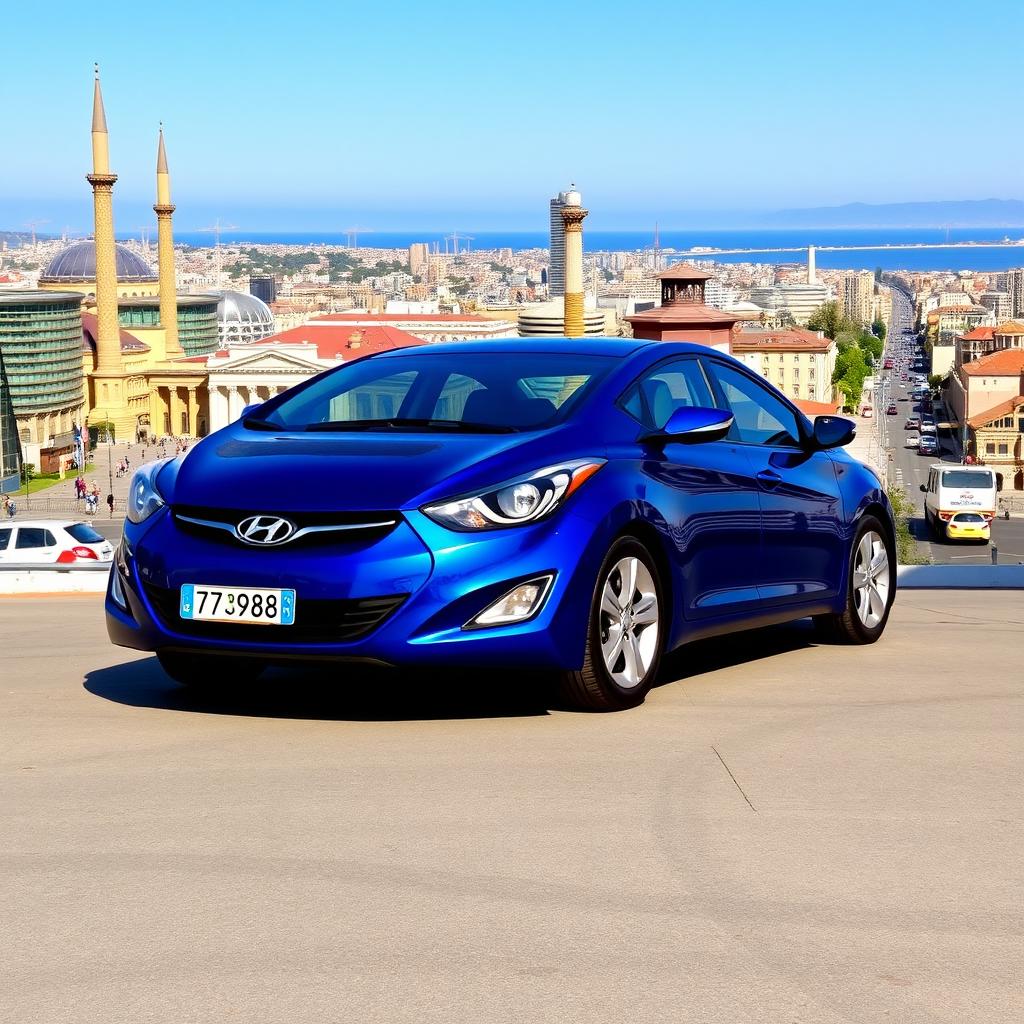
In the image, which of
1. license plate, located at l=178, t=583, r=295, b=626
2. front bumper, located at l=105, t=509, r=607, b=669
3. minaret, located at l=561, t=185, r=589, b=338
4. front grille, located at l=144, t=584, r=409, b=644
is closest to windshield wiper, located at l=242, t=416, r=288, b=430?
front bumper, located at l=105, t=509, r=607, b=669

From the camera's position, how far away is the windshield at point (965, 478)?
66.0 m

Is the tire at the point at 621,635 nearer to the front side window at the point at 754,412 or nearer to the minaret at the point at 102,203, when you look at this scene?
the front side window at the point at 754,412

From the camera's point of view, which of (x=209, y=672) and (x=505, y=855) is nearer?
(x=505, y=855)

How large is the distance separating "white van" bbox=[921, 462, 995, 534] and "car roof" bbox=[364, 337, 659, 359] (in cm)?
6084

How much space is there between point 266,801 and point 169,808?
0.24 meters

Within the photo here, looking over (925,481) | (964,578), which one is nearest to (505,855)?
(964,578)

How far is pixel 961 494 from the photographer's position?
65.4 metres

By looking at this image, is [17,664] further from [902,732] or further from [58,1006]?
[58,1006]

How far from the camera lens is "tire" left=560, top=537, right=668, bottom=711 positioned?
5410mm

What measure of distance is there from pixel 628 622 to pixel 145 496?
175cm

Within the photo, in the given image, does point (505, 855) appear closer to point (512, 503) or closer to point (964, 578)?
point (512, 503)

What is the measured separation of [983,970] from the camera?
294 cm

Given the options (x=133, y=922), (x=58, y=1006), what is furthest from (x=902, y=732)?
(x=58, y=1006)

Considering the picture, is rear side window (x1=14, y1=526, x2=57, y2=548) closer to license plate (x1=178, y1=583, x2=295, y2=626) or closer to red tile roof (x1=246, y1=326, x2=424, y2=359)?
license plate (x1=178, y1=583, x2=295, y2=626)
